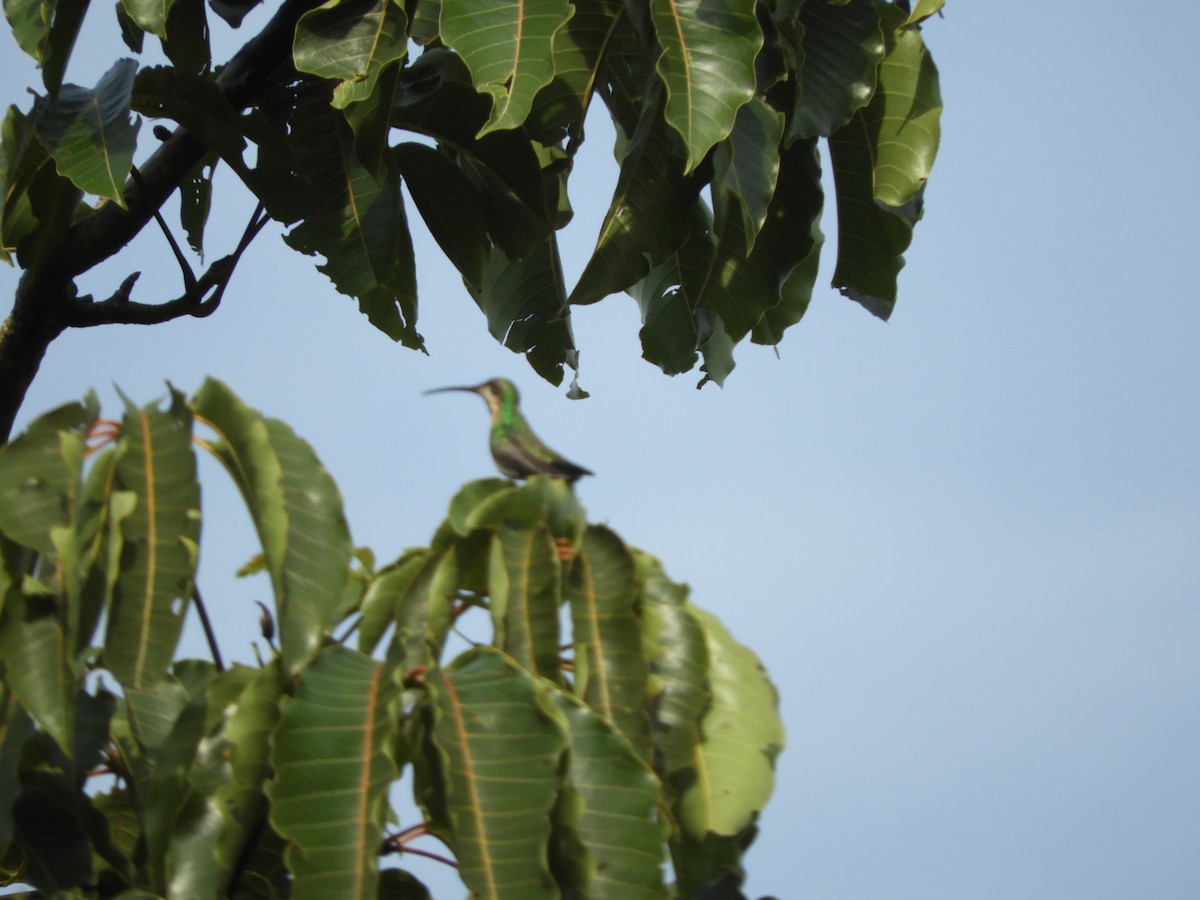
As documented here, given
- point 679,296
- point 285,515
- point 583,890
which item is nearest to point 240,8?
point 679,296

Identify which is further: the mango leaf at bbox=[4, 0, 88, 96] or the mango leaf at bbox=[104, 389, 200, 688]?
the mango leaf at bbox=[4, 0, 88, 96]

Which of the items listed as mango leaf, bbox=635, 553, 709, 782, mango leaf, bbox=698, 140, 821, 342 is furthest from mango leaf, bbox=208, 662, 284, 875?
mango leaf, bbox=698, 140, 821, 342

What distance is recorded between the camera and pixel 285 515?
71.7 inches

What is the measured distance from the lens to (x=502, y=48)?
8.50 feet

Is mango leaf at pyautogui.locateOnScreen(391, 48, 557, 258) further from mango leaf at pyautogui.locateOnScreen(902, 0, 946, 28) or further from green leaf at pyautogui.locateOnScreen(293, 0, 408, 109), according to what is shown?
mango leaf at pyautogui.locateOnScreen(902, 0, 946, 28)

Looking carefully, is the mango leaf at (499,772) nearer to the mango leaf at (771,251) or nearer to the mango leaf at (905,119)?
the mango leaf at (771,251)

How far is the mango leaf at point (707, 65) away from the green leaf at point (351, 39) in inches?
23.0

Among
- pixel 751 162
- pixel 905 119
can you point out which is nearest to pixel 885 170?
pixel 905 119

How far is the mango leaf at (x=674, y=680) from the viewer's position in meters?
1.92

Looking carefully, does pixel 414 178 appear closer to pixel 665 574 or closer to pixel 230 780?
pixel 665 574

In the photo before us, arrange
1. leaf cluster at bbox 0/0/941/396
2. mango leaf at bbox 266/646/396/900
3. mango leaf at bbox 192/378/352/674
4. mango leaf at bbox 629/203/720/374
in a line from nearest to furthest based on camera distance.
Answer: mango leaf at bbox 266/646/396/900
mango leaf at bbox 192/378/352/674
leaf cluster at bbox 0/0/941/396
mango leaf at bbox 629/203/720/374

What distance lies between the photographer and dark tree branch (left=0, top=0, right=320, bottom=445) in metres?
3.15

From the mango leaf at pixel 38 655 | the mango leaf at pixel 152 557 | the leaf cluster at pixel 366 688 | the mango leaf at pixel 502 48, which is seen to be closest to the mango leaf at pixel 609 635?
the leaf cluster at pixel 366 688

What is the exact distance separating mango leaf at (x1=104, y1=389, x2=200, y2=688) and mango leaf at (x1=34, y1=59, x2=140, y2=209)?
1.22 m
